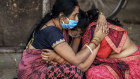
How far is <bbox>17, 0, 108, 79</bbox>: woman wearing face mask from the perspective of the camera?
2479 millimetres

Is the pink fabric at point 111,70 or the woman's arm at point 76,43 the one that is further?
the woman's arm at point 76,43

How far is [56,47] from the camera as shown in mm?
2475

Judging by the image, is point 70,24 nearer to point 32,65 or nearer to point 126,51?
point 32,65

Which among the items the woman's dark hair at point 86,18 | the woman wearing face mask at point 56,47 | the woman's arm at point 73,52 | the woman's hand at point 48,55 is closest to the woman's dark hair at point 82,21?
the woman's dark hair at point 86,18

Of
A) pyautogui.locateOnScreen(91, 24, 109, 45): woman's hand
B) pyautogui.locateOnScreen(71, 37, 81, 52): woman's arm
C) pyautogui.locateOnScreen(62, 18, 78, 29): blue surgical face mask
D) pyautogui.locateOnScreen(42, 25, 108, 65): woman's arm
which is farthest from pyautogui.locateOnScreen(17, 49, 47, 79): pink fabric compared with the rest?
pyautogui.locateOnScreen(91, 24, 109, 45): woman's hand

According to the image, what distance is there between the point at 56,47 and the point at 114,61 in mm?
Result: 792

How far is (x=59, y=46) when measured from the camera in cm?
247

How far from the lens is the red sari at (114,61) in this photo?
2611 millimetres

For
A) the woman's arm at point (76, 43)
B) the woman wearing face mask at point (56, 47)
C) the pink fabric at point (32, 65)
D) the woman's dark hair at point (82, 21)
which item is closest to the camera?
the woman wearing face mask at point (56, 47)

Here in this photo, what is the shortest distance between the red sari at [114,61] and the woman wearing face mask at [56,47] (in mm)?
116

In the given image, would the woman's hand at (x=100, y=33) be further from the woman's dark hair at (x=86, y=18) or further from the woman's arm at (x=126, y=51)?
the woman's arm at (x=126, y=51)

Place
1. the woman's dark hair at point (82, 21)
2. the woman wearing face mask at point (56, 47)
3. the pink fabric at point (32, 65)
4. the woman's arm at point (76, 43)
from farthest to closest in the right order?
the woman's arm at point (76, 43), the woman's dark hair at point (82, 21), the pink fabric at point (32, 65), the woman wearing face mask at point (56, 47)

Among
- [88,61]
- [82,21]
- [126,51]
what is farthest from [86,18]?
[126,51]

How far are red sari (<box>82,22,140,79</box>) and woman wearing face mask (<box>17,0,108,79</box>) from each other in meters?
0.12
